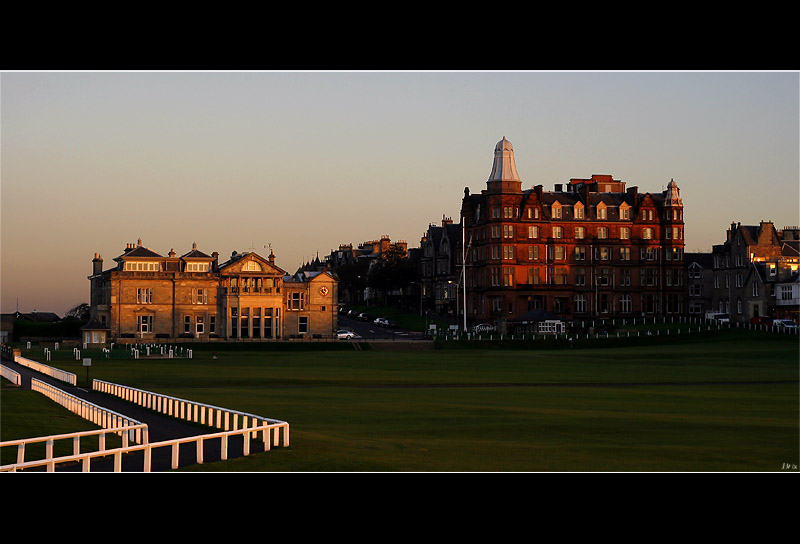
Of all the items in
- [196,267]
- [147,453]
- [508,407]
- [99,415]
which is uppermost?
[196,267]

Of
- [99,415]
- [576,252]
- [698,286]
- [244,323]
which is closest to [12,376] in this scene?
[99,415]

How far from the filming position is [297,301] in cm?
14025

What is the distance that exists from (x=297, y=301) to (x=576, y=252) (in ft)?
126

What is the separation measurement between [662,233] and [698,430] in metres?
119

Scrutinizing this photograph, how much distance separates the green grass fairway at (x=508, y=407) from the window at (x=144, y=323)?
41.3 metres

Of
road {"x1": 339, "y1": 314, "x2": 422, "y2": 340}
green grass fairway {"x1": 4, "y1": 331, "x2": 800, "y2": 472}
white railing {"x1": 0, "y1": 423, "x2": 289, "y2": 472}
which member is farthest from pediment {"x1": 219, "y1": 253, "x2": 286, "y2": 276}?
white railing {"x1": 0, "y1": 423, "x2": 289, "y2": 472}

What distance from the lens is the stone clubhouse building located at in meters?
130

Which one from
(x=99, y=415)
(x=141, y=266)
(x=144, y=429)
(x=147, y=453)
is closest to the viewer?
(x=147, y=453)

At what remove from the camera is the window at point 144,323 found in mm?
130750

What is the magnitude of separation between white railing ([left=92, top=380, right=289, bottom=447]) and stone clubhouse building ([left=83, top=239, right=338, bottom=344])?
255 feet

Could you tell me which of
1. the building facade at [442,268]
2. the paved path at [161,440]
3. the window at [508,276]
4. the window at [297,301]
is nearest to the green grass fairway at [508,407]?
the paved path at [161,440]

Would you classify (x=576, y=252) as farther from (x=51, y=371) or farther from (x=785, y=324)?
(x=51, y=371)
